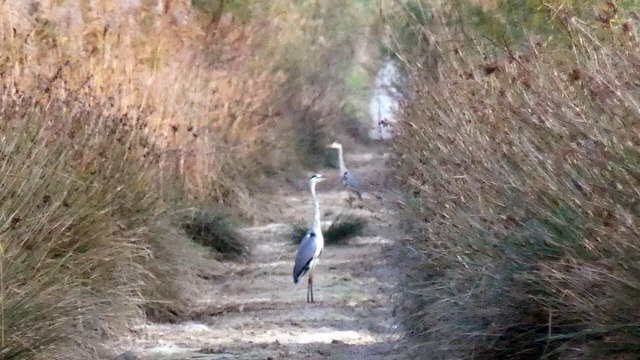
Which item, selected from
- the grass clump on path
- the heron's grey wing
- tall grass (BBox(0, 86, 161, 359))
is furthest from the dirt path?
tall grass (BBox(0, 86, 161, 359))

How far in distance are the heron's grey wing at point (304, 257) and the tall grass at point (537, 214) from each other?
2.77 metres

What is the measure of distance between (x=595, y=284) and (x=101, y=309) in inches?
137

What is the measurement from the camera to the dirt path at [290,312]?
7.92m

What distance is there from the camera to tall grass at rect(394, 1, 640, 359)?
483 cm

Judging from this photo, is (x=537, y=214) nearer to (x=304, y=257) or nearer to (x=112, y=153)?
(x=112, y=153)

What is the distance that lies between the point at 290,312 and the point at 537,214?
4.42 metres

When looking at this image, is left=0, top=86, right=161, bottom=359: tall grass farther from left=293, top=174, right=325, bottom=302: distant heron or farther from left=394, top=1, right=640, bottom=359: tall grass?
left=394, top=1, right=640, bottom=359: tall grass

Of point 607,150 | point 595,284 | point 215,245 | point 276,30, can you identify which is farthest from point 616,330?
point 276,30

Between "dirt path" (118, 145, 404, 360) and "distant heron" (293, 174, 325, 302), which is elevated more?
"distant heron" (293, 174, 325, 302)

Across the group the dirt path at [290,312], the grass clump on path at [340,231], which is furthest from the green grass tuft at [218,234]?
the grass clump on path at [340,231]

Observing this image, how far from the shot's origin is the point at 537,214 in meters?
5.45

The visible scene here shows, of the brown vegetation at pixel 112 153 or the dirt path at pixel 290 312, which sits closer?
the brown vegetation at pixel 112 153

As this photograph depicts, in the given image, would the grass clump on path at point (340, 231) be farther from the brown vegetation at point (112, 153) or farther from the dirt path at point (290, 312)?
the brown vegetation at point (112, 153)

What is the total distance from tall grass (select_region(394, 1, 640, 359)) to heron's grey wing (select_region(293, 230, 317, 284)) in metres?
2.77
